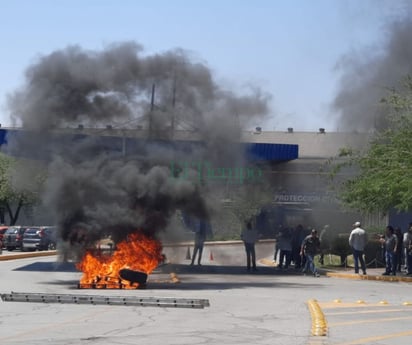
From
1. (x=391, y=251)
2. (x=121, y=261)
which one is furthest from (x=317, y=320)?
(x=391, y=251)

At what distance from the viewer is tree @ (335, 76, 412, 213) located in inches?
993

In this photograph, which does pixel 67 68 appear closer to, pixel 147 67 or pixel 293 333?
pixel 147 67

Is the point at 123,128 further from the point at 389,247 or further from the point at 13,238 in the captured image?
the point at 13,238

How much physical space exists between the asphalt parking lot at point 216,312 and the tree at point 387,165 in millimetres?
3038

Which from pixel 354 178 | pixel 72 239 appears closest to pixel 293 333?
pixel 72 239

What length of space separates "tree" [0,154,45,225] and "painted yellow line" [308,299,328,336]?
9.18 metres

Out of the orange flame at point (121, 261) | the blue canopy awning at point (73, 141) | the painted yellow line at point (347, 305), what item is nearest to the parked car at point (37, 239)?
the blue canopy awning at point (73, 141)

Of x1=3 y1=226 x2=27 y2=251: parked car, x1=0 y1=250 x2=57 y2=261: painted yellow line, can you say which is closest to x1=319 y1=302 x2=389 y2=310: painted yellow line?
x1=0 y1=250 x2=57 y2=261: painted yellow line

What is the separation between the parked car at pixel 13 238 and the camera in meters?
41.9

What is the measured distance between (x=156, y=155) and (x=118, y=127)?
1.36 meters

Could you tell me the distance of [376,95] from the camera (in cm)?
3081

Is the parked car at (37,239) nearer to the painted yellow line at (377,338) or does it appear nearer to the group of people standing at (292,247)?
the group of people standing at (292,247)

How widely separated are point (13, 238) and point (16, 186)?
1778cm

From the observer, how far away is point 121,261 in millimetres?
19562
